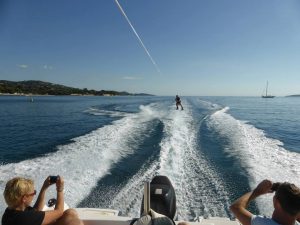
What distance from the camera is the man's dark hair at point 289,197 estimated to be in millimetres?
2148

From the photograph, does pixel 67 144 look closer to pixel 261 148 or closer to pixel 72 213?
pixel 261 148

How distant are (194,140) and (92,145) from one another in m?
3.96

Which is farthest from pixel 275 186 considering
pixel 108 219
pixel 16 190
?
pixel 16 190

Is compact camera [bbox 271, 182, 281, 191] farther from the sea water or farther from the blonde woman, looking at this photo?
the sea water

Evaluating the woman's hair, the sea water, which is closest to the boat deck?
the woman's hair

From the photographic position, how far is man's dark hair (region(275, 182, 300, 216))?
2.15 metres

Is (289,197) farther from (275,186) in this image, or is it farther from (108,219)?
(108,219)

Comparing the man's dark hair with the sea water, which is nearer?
the man's dark hair

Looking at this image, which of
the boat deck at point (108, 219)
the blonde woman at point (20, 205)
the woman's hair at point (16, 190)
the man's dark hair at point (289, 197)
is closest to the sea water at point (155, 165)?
the boat deck at point (108, 219)

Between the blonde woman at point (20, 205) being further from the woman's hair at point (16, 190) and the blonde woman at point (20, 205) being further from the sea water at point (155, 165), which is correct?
the sea water at point (155, 165)

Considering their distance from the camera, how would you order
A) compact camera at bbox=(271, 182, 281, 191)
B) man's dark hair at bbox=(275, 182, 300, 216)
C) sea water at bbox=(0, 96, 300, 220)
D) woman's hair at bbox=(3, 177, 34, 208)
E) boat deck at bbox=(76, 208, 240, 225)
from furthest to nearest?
sea water at bbox=(0, 96, 300, 220)
boat deck at bbox=(76, 208, 240, 225)
woman's hair at bbox=(3, 177, 34, 208)
compact camera at bbox=(271, 182, 281, 191)
man's dark hair at bbox=(275, 182, 300, 216)

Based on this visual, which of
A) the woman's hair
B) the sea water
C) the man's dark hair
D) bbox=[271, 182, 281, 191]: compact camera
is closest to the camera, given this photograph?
the man's dark hair

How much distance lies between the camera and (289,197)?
2160 mm

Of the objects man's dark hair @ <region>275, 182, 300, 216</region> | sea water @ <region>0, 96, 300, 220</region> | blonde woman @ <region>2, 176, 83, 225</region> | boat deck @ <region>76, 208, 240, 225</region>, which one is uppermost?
man's dark hair @ <region>275, 182, 300, 216</region>
